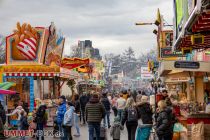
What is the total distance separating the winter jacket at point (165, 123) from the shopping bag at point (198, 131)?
0.56m

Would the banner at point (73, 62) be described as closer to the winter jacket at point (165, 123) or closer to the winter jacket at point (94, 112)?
the winter jacket at point (94, 112)

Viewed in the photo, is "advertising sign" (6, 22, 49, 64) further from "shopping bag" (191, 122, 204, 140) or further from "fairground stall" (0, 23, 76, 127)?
"shopping bag" (191, 122, 204, 140)

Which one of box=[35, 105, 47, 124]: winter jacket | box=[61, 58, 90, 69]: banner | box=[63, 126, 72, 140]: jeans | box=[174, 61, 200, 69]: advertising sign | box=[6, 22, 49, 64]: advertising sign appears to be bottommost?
box=[63, 126, 72, 140]: jeans

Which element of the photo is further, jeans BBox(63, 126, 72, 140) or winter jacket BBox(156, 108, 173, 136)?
jeans BBox(63, 126, 72, 140)

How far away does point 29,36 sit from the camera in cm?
2638

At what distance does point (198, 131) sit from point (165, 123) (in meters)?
0.80

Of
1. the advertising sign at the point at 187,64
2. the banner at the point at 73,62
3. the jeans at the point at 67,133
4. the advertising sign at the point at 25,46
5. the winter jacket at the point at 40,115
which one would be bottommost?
the jeans at the point at 67,133

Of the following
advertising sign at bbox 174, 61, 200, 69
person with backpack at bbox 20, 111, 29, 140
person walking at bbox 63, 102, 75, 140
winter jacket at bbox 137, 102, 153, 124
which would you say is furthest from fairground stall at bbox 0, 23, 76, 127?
advertising sign at bbox 174, 61, 200, 69

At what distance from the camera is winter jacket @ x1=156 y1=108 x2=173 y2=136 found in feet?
A: 37.9

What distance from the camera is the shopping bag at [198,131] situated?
11.3 metres

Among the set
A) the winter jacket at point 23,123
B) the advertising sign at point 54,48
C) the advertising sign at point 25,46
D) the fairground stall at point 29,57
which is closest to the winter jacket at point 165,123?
the winter jacket at point 23,123

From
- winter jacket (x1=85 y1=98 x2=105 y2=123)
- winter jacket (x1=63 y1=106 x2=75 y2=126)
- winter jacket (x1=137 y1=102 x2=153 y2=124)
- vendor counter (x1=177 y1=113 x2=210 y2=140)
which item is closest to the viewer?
vendor counter (x1=177 y1=113 x2=210 y2=140)

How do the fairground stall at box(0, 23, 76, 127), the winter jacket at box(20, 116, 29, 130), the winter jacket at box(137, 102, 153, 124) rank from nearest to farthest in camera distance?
the winter jacket at box(137, 102, 153, 124), the winter jacket at box(20, 116, 29, 130), the fairground stall at box(0, 23, 76, 127)

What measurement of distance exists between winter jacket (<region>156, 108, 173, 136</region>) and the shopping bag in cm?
56
